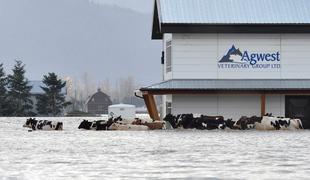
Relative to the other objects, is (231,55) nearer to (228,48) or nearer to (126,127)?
(228,48)

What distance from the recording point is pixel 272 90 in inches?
2064

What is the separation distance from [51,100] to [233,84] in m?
81.8

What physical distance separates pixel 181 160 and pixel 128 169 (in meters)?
2.93

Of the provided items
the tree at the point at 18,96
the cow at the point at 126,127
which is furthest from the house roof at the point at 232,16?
the tree at the point at 18,96

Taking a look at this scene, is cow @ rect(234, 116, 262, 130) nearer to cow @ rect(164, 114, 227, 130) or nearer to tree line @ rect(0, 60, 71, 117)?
cow @ rect(164, 114, 227, 130)

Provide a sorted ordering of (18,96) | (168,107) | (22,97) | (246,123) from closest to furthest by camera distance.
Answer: (246,123) < (168,107) < (22,97) < (18,96)

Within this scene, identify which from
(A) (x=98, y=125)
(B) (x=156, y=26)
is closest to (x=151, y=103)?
(A) (x=98, y=125)

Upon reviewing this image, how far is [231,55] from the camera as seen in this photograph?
2148 inches

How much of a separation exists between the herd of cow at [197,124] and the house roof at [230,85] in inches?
72.8

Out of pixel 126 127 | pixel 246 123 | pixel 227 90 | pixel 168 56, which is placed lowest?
pixel 126 127

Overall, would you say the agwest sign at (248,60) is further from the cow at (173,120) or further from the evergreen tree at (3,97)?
the evergreen tree at (3,97)

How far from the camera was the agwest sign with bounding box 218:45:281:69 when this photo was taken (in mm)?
54450

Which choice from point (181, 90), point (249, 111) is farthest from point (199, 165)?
point (249, 111)

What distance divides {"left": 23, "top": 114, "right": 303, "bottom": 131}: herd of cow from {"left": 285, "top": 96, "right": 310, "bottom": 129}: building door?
12.1ft
